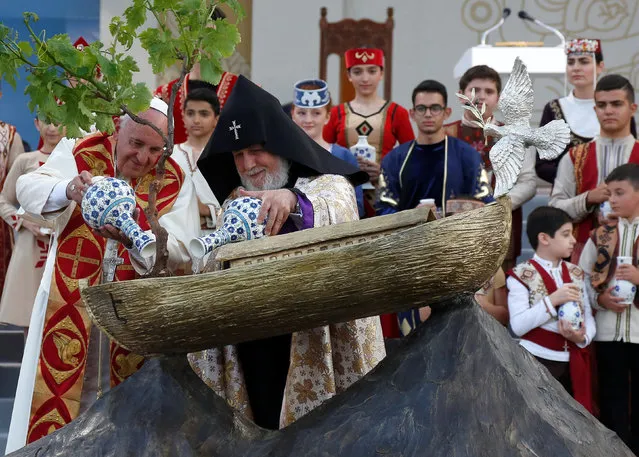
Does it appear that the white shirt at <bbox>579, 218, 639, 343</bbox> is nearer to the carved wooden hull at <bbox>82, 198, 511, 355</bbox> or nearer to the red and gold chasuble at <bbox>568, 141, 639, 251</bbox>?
the red and gold chasuble at <bbox>568, 141, 639, 251</bbox>

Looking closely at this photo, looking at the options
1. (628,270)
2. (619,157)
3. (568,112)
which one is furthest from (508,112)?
(568,112)

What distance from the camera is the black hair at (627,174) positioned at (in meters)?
6.02

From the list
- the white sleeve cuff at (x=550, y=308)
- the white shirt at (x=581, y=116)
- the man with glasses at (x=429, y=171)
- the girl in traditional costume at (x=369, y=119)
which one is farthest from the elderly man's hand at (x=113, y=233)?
the white shirt at (x=581, y=116)

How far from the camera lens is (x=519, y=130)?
339 cm

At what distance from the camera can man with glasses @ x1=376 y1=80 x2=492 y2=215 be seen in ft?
21.0

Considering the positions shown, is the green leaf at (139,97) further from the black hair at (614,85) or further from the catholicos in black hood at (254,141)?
the black hair at (614,85)

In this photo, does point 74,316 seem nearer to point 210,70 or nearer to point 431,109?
point 210,70

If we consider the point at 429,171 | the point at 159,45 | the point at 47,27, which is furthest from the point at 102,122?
the point at 47,27

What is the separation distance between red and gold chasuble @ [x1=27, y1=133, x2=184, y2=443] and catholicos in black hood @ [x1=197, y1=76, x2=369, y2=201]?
1.37 ft

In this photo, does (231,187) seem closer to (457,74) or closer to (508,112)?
(508,112)

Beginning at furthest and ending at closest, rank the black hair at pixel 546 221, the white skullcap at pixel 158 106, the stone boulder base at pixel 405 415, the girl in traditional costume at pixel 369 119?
the girl in traditional costume at pixel 369 119, the black hair at pixel 546 221, the white skullcap at pixel 158 106, the stone boulder base at pixel 405 415

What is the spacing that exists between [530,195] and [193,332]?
4067 mm

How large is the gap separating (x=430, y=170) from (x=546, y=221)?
2.36 feet

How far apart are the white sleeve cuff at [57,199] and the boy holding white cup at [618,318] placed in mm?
2932
